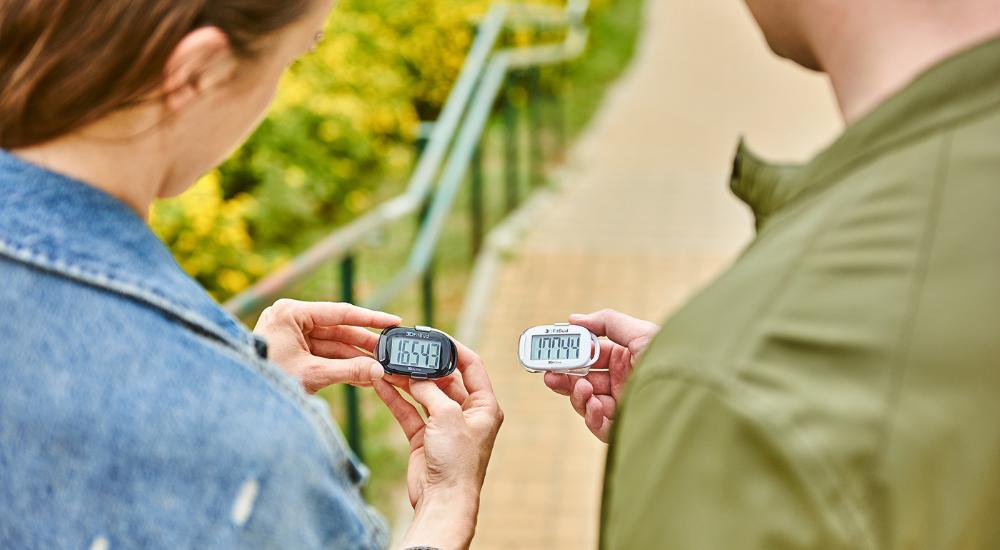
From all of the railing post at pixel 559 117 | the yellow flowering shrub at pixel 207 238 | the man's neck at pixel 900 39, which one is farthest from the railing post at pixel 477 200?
the man's neck at pixel 900 39

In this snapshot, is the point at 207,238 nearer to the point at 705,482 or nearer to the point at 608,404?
the point at 608,404

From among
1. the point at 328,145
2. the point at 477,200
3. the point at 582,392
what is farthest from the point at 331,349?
the point at 328,145

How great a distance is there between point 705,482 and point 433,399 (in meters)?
0.75

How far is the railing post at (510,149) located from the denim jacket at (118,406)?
19.6 feet

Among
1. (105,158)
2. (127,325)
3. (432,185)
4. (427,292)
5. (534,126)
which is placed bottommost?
(534,126)

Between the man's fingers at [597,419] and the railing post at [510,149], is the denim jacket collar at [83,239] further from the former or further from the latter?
the railing post at [510,149]

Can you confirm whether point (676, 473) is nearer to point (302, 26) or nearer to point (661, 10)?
point (302, 26)

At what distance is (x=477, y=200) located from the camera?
20.3 ft

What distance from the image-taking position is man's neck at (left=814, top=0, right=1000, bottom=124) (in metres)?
0.93

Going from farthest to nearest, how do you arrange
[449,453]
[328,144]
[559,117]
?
[559,117] → [328,144] → [449,453]

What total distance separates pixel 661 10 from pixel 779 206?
13.1m

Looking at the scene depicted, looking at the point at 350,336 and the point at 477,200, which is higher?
the point at 350,336

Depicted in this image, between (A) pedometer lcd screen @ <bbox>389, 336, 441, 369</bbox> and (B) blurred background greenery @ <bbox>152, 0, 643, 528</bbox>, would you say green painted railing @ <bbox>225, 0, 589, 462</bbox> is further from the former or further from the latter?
(A) pedometer lcd screen @ <bbox>389, 336, 441, 369</bbox>

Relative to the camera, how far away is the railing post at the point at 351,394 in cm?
362
